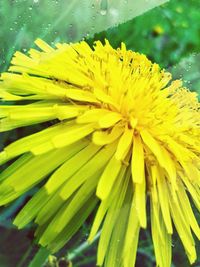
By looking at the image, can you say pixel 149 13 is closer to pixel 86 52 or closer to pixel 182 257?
pixel 86 52

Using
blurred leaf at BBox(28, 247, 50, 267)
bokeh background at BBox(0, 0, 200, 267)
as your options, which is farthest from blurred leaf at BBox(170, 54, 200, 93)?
blurred leaf at BBox(28, 247, 50, 267)

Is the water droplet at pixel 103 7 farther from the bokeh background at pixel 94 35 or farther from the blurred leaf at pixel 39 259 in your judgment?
the blurred leaf at pixel 39 259

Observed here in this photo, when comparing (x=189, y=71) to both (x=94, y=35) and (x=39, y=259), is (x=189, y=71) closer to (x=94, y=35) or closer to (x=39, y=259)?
(x=94, y=35)

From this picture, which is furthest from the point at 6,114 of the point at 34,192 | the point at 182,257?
the point at 182,257


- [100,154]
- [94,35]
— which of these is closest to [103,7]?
[94,35]

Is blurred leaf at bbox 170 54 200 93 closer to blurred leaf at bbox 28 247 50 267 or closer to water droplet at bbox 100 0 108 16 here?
water droplet at bbox 100 0 108 16

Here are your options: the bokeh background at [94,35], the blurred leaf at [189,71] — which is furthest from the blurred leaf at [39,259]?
the blurred leaf at [189,71]
